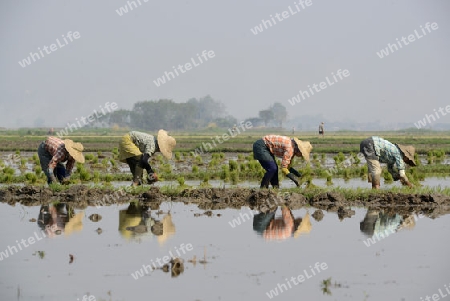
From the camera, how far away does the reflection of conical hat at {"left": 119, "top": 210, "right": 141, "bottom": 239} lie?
32.9ft

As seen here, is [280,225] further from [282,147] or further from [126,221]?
[282,147]

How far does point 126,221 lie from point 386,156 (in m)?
5.13

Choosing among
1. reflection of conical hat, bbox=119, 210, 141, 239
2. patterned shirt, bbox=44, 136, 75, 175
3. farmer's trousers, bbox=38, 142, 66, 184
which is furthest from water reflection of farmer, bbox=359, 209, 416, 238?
farmer's trousers, bbox=38, 142, 66, 184

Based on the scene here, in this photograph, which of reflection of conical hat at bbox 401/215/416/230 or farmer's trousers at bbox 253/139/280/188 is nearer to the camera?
reflection of conical hat at bbox 401/215/416/230

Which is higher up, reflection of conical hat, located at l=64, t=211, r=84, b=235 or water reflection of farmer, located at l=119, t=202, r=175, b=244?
reflection of conical hat, located at l=64, t=211, r=84, b=235

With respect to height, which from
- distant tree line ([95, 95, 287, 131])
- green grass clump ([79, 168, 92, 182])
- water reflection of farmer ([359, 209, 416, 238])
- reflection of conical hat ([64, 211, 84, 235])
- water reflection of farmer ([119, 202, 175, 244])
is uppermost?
distant tree line ([95, 95, 287, 131])

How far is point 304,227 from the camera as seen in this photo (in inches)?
417

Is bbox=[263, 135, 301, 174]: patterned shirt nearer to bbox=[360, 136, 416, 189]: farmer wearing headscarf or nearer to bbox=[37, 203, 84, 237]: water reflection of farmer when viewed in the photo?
bbox=[360, 136, 416, 189]: farmer wearing headscarf

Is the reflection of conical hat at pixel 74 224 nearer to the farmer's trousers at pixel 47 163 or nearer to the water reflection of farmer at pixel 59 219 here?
the water reflection of farmer at pixel 59 219

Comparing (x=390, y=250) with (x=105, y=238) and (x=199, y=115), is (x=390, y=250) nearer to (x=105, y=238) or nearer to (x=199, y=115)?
(x=105, y=238)

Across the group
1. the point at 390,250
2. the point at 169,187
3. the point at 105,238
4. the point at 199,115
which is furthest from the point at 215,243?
the point at 199,115

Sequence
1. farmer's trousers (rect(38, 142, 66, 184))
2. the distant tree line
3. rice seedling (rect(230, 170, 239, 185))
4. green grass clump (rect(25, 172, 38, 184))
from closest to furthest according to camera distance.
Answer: farmer's trousers (rect(38, 142, 66, 184)), green grass clump (rect(25, 172, 38, 184)), rice seedling (rect(230, 170, 239, 185)), the distant tree line

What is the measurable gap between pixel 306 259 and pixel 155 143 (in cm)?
673

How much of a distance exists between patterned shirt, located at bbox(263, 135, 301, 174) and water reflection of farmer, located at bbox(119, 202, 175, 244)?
264cm
